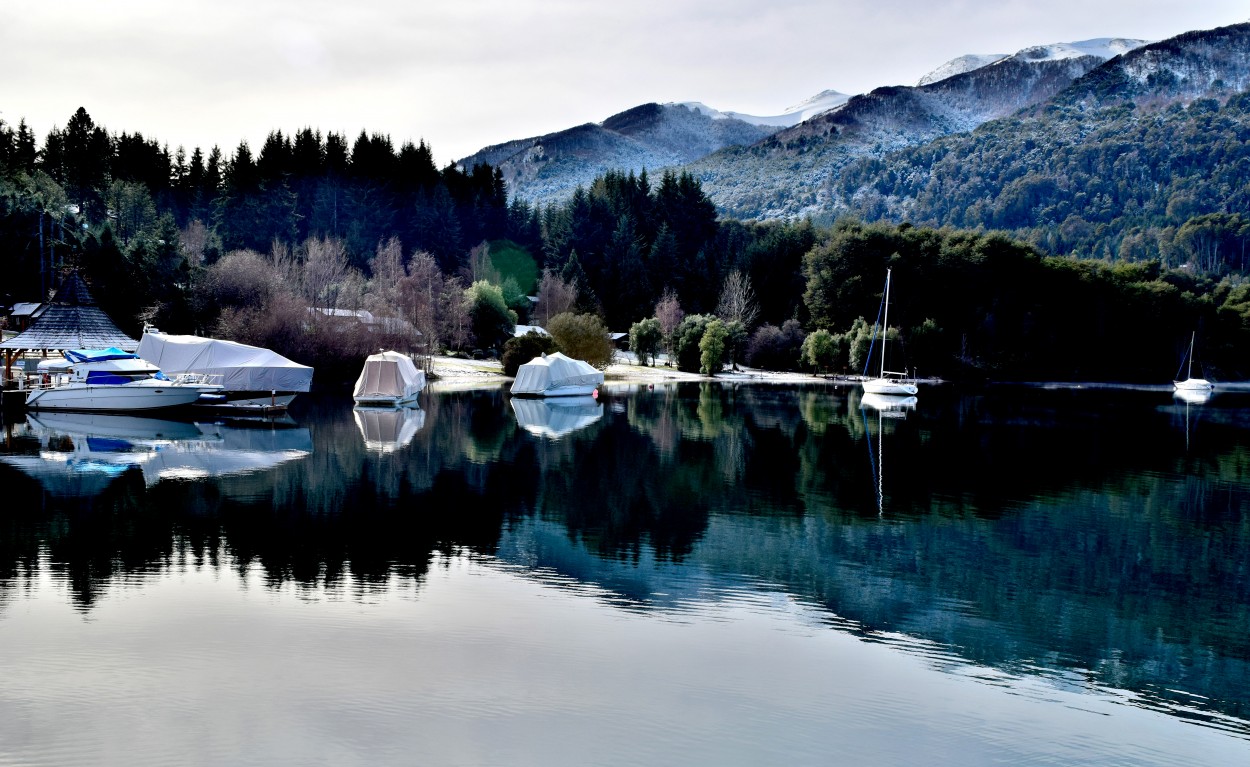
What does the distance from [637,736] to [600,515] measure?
1152 cm

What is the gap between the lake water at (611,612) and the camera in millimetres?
9227

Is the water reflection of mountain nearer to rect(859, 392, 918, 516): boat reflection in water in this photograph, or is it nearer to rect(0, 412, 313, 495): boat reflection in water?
rect(859, 392, 918, 516): boat reflection in water

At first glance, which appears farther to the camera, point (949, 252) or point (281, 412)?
point (949, 252)

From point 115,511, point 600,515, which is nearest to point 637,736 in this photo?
point 600,515

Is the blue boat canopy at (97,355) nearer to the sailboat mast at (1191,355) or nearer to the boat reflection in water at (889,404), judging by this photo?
the boat reflection in water at (889,404)

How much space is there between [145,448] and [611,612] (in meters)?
23.3

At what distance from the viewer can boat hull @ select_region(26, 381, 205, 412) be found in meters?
41.4

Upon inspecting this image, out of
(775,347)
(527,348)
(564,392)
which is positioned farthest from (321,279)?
(775,347)

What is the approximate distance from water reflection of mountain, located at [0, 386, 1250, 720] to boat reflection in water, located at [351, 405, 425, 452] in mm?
760

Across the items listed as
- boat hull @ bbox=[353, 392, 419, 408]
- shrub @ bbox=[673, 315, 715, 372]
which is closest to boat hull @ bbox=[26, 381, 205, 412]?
boat hull @ bbox=[353, 392, 419, 408]

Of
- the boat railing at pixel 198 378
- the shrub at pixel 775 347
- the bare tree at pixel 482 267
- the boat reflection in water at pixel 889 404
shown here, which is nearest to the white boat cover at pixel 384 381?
the boat railing at pixel 198 378

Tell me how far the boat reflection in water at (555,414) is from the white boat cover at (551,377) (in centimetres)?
58

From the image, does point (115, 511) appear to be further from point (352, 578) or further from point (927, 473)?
point (927, 473)

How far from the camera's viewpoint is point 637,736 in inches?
360
